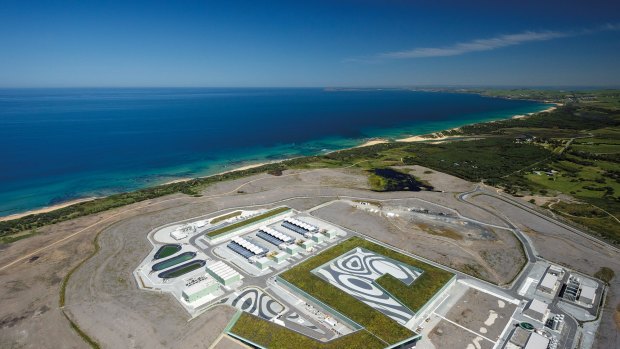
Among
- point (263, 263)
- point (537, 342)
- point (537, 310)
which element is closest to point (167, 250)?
point (263, 263)

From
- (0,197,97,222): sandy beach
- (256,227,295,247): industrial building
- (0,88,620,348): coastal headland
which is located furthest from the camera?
(0,197,97,222): sandy beach

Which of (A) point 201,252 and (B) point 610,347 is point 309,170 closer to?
(A) point 201,252

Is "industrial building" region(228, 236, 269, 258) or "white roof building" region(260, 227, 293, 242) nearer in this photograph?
"industrial building" region(228, 236, 269, 258)

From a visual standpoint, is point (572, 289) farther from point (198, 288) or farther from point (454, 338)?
point (198, 288)

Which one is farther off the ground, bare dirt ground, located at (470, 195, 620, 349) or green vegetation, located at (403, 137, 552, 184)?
green vegetation, located at (403, 137, 552, 184)

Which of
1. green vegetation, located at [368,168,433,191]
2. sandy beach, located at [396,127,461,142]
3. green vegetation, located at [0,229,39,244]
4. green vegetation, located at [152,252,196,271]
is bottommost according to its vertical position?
green vegetation, located at [152,252,196,271]

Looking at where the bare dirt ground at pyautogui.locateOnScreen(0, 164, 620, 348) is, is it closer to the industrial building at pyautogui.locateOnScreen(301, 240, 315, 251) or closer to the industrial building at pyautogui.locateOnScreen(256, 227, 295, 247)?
the industrial building at pyautogui.locateOnScreen(301, 240, 315, 251)

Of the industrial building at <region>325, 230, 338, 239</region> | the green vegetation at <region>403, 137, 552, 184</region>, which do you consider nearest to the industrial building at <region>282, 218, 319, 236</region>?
the industrial building at <region>325, 230, 338, 239</region>

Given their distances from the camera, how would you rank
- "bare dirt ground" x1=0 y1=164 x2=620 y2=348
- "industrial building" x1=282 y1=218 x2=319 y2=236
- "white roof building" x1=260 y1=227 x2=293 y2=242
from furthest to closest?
"industrial building" x1=282 y1=218 x2=319 y2=236 < "white roof building" x1=260 y1=227 x2=293 y2=242 < "bare dirt ground" x1=0 y1=164 x2=620 y2=348
